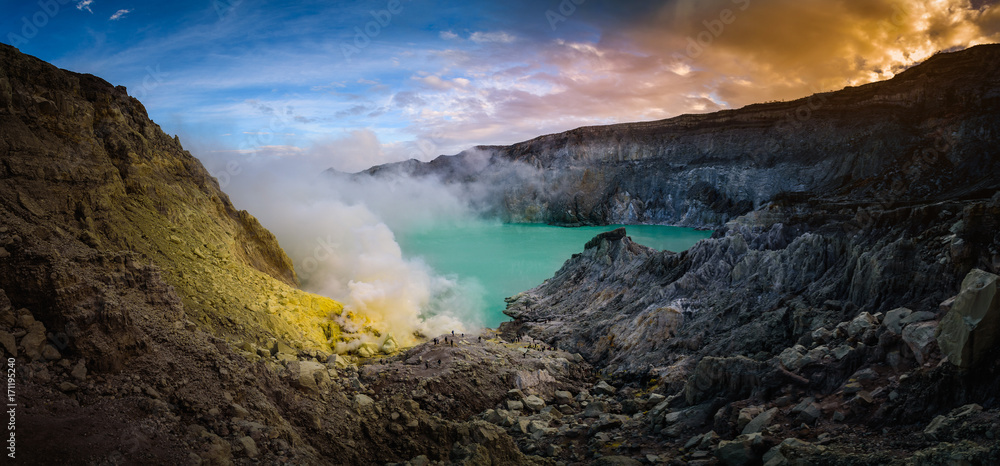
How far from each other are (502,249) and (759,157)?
39.5m

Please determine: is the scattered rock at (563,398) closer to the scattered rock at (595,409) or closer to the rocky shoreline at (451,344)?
the rocky shoreline at (451,344)

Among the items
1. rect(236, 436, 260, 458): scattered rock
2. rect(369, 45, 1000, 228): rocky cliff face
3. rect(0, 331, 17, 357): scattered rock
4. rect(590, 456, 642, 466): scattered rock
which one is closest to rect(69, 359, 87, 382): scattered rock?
rect(0, 331, 17, 357): scattered rock

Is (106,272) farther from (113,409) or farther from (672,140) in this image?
(672,140)

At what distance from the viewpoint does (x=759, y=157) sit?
6569 cm

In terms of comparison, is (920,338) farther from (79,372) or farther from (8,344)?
(8,344)

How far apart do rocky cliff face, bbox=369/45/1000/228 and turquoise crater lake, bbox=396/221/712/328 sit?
20.6ft

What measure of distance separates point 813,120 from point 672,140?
19041 mm

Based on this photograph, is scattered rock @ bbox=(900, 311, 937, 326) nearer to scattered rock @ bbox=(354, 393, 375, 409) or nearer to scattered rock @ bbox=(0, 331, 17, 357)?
scattered rock @ bbox=(354, 393, 375, 409)

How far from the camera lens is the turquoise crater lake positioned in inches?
1271

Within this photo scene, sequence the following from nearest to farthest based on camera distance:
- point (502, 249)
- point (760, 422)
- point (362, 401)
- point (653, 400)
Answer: point (760, 422) → point (362, 401) → point (653, 400) → point (502, 249)

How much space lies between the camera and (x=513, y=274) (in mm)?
36438

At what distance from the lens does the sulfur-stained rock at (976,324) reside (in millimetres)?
5152

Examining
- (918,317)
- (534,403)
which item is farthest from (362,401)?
(918,317)

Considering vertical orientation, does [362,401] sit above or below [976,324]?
below
